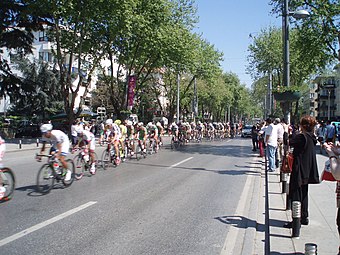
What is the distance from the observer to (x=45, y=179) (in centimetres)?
880

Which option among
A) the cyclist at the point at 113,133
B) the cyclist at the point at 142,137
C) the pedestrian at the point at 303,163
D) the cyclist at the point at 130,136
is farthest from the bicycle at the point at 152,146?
the pedestrian at the point at 303,163

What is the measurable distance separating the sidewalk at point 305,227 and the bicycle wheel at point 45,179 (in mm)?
5044

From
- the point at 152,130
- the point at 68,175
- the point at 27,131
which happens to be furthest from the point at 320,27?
the point at 27,131

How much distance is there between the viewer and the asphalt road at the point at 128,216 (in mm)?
5176

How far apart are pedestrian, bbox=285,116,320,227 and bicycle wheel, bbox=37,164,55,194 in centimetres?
580

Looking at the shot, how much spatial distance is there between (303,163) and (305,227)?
1.13 m

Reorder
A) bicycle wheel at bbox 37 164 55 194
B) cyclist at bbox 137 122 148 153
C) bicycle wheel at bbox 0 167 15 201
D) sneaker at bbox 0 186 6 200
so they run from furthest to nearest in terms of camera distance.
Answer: cyclist at bbox 137 122 148 153 < bicycle wheel at bbox 37 164 55 194 < bicycle wheel at bbox 0 167 15 201 < sneaker at bbox 0 186 6 200

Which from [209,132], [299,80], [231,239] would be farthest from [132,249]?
[299,80]

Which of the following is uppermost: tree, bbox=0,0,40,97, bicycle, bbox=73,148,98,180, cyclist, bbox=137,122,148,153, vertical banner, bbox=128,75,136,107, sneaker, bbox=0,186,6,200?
tree, bbox=0,0,40,97

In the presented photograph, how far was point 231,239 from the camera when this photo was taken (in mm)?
5570

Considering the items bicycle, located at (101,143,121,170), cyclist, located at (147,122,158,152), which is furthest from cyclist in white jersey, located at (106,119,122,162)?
cyclist, located at (147,122,158,152)

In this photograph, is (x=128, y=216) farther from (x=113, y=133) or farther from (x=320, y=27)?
(x=320, y=27)

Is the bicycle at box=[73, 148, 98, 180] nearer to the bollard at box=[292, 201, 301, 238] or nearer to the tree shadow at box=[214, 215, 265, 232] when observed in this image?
the tree shadow at box=[214, 215, 265, 232]

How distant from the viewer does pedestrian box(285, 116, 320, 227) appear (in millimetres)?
5668
